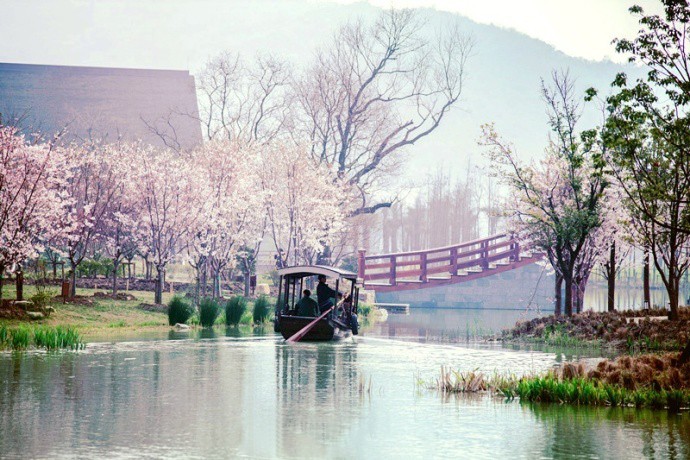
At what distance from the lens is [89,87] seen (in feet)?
265

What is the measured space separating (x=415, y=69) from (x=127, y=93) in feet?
91.6

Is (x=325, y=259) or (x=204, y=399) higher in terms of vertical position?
(x=325, y=259)

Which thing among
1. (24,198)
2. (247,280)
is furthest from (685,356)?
(247,280)

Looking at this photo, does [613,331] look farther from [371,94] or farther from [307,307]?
[371,94]

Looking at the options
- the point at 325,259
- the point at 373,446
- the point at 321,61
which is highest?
the point at 321,61

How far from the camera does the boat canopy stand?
104ft

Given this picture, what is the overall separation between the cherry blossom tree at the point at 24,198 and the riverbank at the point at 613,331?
1768 cm

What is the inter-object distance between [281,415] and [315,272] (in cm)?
1714

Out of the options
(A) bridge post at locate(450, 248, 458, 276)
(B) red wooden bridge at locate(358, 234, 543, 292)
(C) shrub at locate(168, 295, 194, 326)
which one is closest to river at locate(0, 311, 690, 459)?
(C) shrub at locate(168, 295, 194, 326)

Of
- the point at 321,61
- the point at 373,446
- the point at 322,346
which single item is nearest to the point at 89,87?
the point at 321,61

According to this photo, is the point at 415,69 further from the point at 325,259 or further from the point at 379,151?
the point at 325,259

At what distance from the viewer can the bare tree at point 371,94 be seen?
62.7 m

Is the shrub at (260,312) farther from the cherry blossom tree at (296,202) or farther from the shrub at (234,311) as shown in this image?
the cherry blossom tree at (296,202)

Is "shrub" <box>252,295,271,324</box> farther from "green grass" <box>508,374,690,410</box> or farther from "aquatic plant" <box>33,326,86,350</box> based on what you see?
"green grass" <box>508,374,690,410</box>
